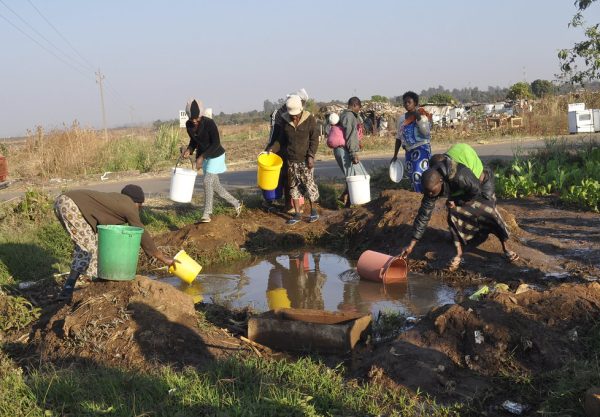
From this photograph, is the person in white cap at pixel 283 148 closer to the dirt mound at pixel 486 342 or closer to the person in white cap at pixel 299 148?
the person in white cap at pixel 299 148

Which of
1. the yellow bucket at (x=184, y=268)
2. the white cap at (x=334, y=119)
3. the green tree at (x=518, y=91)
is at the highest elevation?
the green tree at (x=518, y=91)

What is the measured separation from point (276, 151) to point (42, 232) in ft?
11.3

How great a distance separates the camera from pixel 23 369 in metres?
4.56

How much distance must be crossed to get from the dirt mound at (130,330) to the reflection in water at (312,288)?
1046 mm

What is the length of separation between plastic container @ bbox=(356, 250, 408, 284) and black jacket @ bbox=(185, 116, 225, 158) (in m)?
2.86

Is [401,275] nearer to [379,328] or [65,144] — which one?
[379,328]

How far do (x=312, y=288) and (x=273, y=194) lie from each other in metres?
2.66

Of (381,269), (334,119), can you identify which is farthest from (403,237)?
(334,119)

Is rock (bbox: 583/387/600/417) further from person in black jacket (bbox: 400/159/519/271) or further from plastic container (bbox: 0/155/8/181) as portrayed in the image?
plastic container (bbox: 0/155/8/181)

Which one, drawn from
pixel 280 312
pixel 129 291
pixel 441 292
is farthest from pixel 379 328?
pixel 129 291

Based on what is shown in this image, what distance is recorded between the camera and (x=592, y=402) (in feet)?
9.64

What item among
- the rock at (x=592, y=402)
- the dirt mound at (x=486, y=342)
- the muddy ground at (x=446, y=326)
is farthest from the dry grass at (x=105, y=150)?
the rock at (x=592, y=402)

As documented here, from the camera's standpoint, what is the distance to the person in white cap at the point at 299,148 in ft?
27.3

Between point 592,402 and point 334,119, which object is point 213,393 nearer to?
point 592,402
